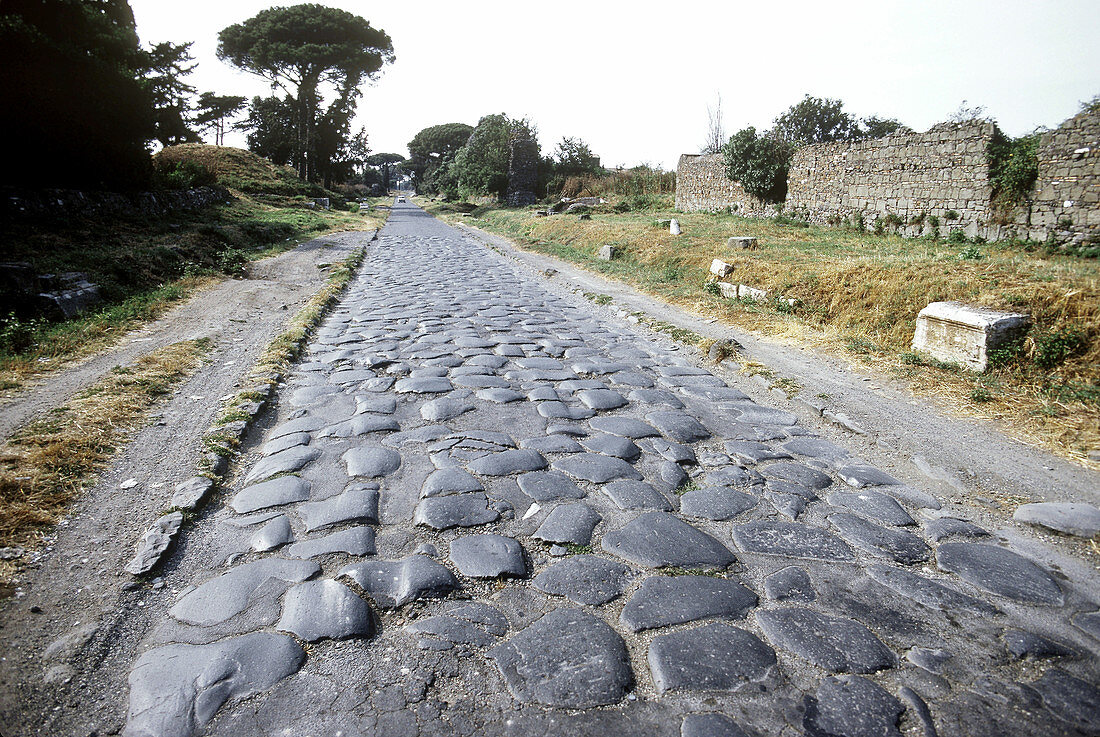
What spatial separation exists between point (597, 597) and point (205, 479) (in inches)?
86.4

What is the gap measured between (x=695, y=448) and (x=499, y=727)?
7.39ft

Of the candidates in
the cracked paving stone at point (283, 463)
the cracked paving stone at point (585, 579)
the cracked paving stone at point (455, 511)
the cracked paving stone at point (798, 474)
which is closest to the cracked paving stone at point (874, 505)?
the cracked paving stone at point (798, 474)

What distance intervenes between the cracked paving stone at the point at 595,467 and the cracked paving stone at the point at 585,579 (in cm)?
72

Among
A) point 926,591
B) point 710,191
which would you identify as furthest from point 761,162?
point 926,591

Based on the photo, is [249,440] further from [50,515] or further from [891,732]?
[891,732]

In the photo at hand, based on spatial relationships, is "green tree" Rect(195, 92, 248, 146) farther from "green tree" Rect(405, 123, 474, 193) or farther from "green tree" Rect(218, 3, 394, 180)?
"green tree" Rect(405, 123, 474, 193)

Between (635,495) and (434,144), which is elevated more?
(434,144)

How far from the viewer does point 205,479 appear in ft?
9.86

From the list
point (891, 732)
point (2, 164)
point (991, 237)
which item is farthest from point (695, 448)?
point (2, 164)

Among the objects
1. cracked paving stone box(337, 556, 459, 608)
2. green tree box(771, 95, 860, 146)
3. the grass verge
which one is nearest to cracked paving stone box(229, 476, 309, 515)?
cracked paving stone box(337, 556, 459, 608)

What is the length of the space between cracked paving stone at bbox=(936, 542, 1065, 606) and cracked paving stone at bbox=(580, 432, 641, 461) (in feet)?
5.13

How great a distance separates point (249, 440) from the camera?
361cm

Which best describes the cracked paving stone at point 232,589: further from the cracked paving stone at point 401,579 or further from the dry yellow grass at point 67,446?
the dry yellow grass at point 67,446

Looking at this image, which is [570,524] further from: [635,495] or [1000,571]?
[1000,571]
